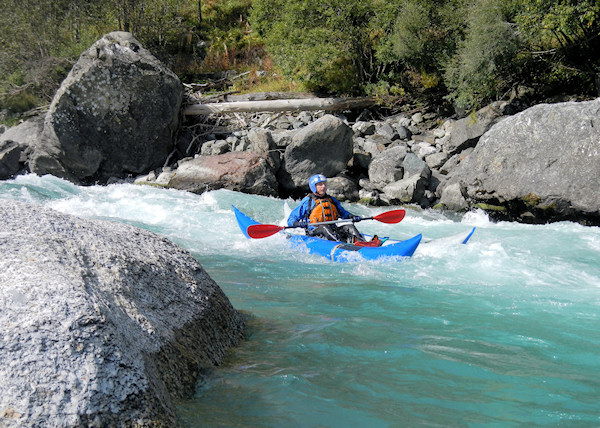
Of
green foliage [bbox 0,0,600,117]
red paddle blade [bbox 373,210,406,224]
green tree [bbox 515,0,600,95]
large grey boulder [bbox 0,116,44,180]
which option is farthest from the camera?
large grey boulder [bbox 0,116,44,180]

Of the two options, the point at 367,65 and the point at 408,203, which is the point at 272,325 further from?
the point at 367,65

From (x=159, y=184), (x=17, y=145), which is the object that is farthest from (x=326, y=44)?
(x=17, y=145)

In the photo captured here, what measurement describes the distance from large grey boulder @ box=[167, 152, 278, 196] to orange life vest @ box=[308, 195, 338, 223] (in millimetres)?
4089

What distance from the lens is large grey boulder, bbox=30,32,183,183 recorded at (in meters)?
12.0

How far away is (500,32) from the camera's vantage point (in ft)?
37.1

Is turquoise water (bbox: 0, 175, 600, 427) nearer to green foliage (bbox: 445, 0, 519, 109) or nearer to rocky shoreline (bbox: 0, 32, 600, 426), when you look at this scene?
rocky shoreline (bbox: 0, 32, 600, 426)

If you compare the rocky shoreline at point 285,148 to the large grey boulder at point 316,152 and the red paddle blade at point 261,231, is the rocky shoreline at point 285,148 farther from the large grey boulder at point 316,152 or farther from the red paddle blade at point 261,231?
the red paddle blade at point 261,231

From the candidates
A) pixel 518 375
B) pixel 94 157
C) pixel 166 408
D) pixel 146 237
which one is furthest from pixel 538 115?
pixel 94 157

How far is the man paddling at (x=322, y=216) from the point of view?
6895mm

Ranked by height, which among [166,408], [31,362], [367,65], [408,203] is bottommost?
[408,203]

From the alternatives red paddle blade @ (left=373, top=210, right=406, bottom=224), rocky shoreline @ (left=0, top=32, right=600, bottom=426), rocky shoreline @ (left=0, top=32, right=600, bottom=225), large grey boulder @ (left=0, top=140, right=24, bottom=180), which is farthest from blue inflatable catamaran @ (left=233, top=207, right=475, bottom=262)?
large grey boulder @ (left=0, top=140, right=24, bottom=180)

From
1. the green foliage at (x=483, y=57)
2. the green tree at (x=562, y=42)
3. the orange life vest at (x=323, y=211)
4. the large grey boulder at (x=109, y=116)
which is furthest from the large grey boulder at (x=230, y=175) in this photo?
the green tree at (x=562, y=42)

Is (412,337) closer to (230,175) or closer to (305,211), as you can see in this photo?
(305,211)

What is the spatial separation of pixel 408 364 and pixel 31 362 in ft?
6.56
